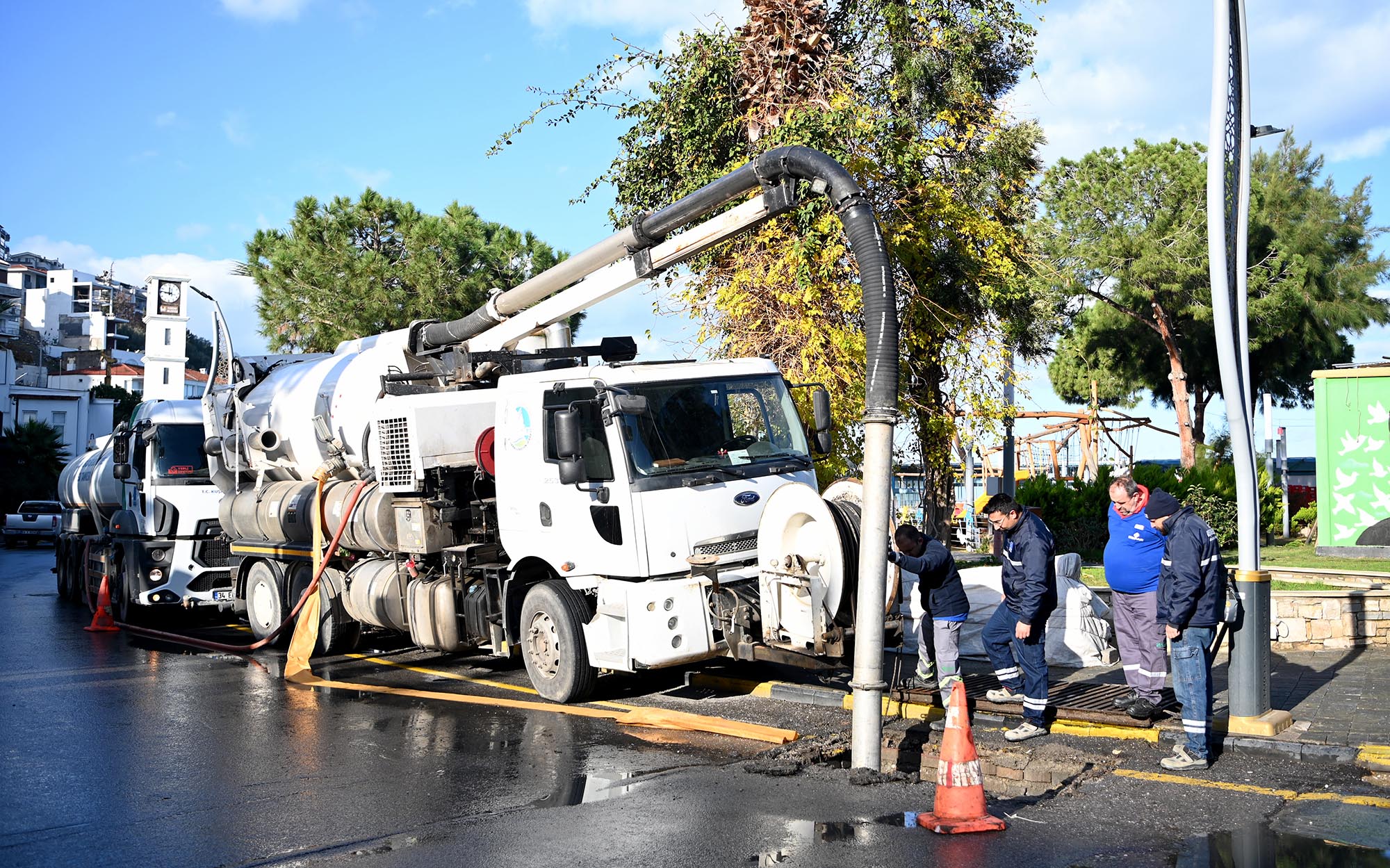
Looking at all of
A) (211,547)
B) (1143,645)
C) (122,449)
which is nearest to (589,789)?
(1143,645)

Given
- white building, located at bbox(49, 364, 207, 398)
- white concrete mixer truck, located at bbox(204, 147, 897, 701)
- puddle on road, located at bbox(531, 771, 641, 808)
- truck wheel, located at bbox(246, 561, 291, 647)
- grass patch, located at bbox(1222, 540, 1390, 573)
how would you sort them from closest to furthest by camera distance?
puddle on road, located at bbox(531, 771, 641, 808), white concrete mixer truck, located at bbox(204, 147, 897, 701), truck wheel, located at bbox(246, 561, 291, 647), grass patch, located at bbox(1222, 540, 1390, 573), white building, located at bbox(49, 364, 207, 398)

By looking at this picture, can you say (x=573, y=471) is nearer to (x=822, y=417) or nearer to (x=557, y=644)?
(x=557, y=644)

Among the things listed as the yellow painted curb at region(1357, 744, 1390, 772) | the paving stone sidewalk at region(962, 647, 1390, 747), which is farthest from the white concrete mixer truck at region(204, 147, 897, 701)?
the yellow painted curb at region(1357, 744, 1390, 772)

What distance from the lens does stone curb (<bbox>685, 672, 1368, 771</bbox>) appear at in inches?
287

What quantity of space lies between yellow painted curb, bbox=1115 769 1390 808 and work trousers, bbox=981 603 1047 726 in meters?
0.91

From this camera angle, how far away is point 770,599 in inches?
340

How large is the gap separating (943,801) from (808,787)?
1.10 meters

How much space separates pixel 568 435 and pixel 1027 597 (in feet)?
11.5

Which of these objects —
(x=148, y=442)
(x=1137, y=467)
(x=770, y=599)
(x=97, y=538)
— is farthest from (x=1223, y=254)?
(x=97, y=538)

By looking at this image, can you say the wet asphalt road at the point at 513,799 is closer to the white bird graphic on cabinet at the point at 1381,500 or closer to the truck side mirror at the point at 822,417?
the truck side mirror at the point at 822,417

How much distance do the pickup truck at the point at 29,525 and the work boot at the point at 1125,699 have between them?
40.4 meters

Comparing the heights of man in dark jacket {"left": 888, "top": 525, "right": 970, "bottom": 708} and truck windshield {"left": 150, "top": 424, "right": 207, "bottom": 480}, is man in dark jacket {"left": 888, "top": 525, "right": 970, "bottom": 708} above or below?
below

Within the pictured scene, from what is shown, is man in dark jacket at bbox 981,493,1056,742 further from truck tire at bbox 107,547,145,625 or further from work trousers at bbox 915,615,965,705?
truck tire at bbox 107,547,145,625

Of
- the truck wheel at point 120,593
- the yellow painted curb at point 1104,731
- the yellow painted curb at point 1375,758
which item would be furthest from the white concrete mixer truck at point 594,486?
the truck wheel at point 120,593
